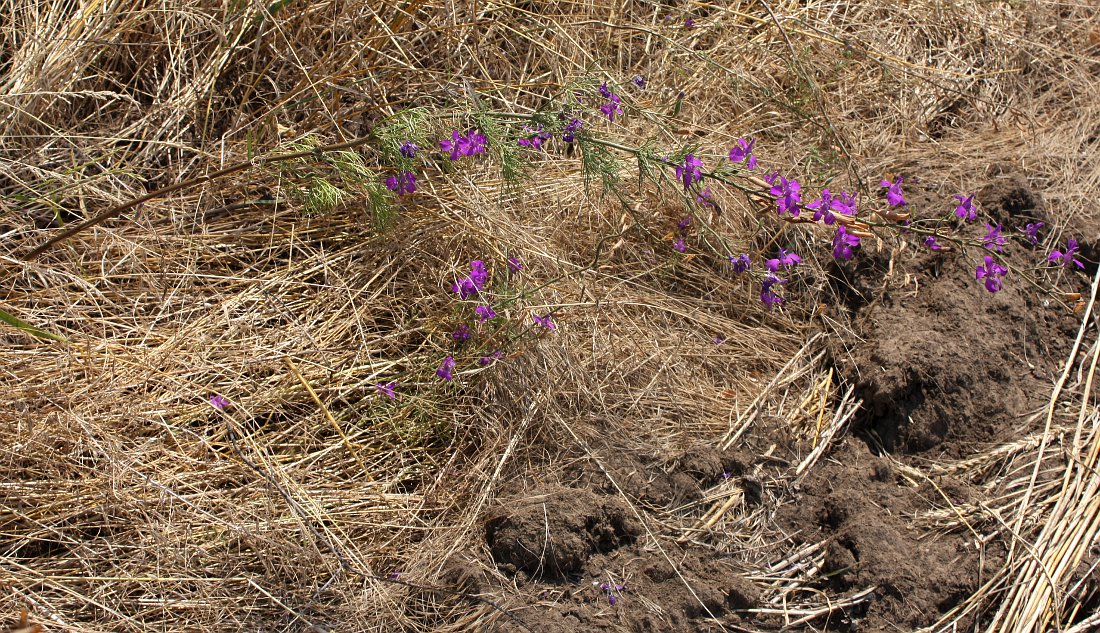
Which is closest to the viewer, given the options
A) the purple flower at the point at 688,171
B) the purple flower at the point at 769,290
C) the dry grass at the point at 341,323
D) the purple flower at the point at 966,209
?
the dry grass at the point at 341,323

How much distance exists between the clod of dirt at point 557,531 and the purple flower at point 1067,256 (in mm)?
1407

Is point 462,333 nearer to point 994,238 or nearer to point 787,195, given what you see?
point 787,195

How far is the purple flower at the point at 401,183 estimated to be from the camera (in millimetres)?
2104

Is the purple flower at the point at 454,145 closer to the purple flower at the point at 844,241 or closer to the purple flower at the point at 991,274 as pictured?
the purple flower at the point at 844,241

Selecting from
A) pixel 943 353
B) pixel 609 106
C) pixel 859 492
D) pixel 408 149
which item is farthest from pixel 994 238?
pixel 408 149

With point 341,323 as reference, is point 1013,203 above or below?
above

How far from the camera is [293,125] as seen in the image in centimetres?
248

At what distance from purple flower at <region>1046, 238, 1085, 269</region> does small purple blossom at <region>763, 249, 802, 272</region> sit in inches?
27.7

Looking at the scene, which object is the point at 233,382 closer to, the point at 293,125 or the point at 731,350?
the point at 293,125

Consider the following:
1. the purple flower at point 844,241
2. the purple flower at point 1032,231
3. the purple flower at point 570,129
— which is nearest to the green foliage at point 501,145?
the purple flower at point 570,129

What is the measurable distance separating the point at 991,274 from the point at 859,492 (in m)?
0.68

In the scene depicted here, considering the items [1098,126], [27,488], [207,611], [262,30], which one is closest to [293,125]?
[262,30]

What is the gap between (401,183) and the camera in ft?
7.04

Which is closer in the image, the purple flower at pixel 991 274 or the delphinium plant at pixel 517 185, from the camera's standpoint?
the delphinium plant at pixel 517 185
